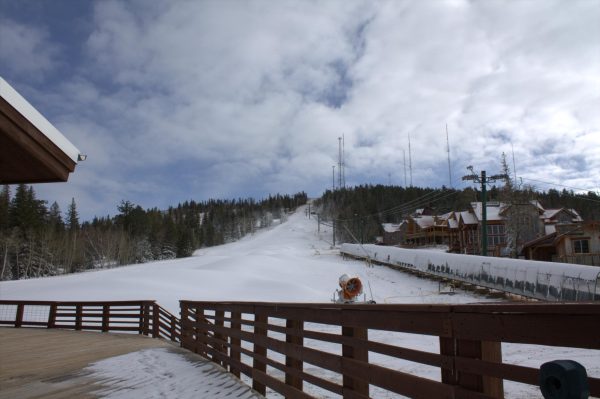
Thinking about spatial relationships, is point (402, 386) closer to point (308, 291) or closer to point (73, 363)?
point (73, 363)

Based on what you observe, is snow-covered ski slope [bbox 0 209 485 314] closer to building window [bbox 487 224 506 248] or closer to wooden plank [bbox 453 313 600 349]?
building window [bbox 487 224 506 248]

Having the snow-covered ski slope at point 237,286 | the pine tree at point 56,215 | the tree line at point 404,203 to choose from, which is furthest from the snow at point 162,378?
the pine tree at point 56,215

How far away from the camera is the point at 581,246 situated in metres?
36.7

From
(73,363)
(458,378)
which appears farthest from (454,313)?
(73,363)

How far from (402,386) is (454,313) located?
755mm

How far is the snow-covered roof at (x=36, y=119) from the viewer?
4.69 m

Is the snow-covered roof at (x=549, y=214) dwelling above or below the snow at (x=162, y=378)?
above

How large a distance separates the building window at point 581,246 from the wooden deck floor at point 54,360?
35.3 m

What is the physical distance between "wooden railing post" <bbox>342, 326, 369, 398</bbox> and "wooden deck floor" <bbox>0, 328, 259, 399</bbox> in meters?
2.40

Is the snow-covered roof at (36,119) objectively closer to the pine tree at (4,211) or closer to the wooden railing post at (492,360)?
the wooden railing post at (492,360)

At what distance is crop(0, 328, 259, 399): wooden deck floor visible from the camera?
683 centimetres

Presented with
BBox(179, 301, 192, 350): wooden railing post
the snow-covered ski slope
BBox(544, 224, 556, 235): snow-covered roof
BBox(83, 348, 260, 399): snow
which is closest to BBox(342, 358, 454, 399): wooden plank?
BBox(83, 348, 260, 399): snow

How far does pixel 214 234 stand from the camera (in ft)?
452

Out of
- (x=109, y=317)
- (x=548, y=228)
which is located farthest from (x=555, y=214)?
(x=109, y=317)
